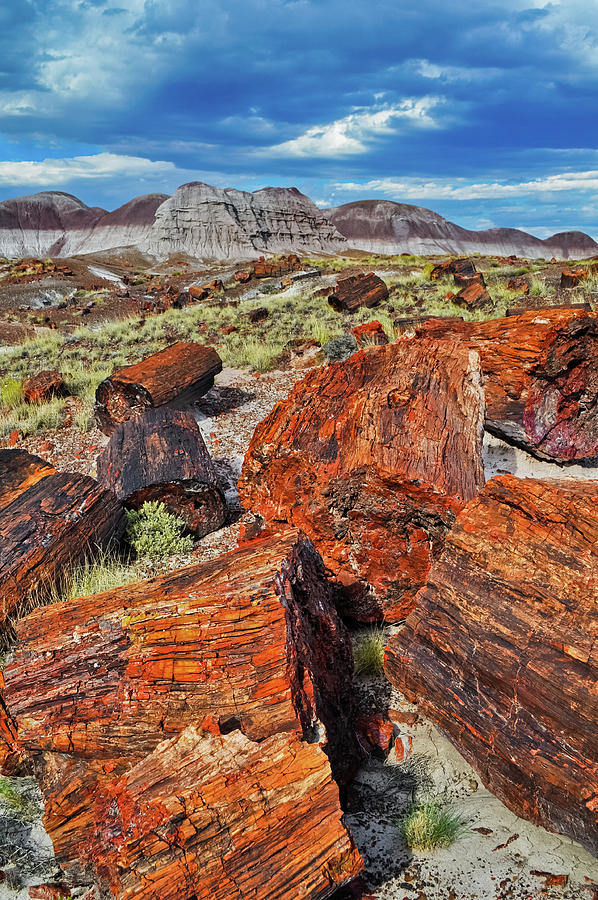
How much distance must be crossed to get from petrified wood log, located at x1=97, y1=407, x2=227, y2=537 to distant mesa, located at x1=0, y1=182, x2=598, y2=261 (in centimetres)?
6455

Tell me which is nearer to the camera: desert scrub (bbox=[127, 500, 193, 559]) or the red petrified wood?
desert scrub (bbox=[127, 500, 193, 559])

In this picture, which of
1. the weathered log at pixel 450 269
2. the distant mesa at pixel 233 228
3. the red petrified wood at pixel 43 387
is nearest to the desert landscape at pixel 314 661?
the red petrified wood at pixel 43 387

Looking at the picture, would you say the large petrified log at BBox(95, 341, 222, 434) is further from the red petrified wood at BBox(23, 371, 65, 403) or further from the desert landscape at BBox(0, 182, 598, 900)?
the desert landscape at BBox(0, 182, 598, 900)

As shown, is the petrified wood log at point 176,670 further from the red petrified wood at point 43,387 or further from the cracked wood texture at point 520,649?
the red petrified wood at point 43,387

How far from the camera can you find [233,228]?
227 ft

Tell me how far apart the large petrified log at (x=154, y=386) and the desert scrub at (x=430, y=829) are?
7.12 m

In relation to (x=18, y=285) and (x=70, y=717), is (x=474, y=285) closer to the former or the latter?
(x=70, y=717)

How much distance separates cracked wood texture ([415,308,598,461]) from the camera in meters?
6.43

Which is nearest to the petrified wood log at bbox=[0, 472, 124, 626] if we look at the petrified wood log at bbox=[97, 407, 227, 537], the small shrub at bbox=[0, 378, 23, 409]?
the petrified wood log at bbox=[97, 407, 227, 537]

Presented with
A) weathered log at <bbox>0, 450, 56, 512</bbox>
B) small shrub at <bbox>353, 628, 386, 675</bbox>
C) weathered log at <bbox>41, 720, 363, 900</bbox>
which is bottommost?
small shrub at <bbox>353, 628, 386, 675</bbox>

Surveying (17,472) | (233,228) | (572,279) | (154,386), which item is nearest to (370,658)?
(17,472)

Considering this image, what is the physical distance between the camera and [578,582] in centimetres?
272

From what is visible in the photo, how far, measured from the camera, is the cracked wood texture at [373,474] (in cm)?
395

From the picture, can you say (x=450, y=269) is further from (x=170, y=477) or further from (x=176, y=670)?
(x=176, y=670)
